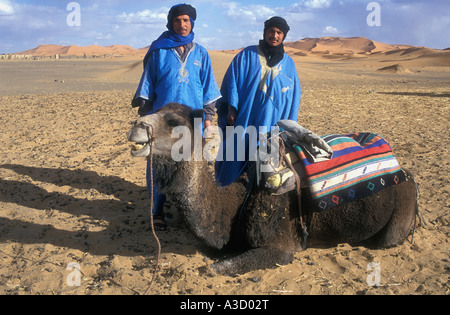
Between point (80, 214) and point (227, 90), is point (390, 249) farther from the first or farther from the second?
point (80, 214)

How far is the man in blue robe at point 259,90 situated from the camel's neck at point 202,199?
1.83 feet

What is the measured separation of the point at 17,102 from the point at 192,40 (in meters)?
11.4

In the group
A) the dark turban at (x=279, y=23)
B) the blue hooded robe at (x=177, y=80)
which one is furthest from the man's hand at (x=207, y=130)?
the dark turban at (x=279, y=23)

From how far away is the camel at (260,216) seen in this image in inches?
128

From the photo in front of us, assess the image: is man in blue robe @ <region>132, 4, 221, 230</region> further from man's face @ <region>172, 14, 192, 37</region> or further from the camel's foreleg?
the camel's foreleg

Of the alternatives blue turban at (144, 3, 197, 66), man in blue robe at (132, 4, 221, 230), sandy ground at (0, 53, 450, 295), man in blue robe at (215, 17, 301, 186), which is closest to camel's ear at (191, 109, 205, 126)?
man in blue robe at (132, 4, 221, 230)

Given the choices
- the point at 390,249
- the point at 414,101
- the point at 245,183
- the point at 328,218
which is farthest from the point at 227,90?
the point at 414,101

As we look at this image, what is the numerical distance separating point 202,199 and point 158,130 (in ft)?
2.56

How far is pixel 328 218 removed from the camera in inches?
149

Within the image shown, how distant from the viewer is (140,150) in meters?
2.99

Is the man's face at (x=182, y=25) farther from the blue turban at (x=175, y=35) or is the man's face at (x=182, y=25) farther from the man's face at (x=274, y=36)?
the man's face at (x=274, y=36)

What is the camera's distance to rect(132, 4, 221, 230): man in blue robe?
410 centimetres

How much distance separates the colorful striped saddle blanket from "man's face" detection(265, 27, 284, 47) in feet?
3.88

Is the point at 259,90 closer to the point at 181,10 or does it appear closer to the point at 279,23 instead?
the point at 279,23
